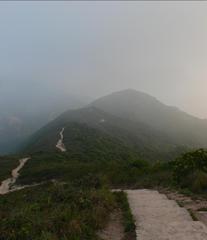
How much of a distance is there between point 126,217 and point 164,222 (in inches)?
65.3

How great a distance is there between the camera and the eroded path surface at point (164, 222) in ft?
31.7

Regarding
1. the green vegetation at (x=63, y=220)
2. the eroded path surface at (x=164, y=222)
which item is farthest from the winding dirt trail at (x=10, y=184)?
the eroded path surface at (x=164, y=222)

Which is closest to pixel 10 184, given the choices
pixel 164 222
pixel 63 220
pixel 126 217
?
pixel 126 217

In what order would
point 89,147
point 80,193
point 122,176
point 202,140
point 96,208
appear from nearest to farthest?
point 96,208, point 80,193, point 122,176, point 89,147, point 202,140

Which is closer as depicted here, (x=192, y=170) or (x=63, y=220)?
(x=63, y=220)

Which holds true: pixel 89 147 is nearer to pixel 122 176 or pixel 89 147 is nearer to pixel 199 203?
pixel 122 176

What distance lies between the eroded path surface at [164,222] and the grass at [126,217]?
0.57 ft

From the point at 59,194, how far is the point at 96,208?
303cm

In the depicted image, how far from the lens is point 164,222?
435 inches

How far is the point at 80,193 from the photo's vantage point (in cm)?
1399

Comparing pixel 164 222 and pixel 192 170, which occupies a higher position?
pixel 192 170

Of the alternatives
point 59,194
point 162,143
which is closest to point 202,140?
point 162,143

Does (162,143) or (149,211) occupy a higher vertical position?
(149,211)

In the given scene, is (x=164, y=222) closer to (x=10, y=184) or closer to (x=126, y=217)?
(x=126, y=217)
